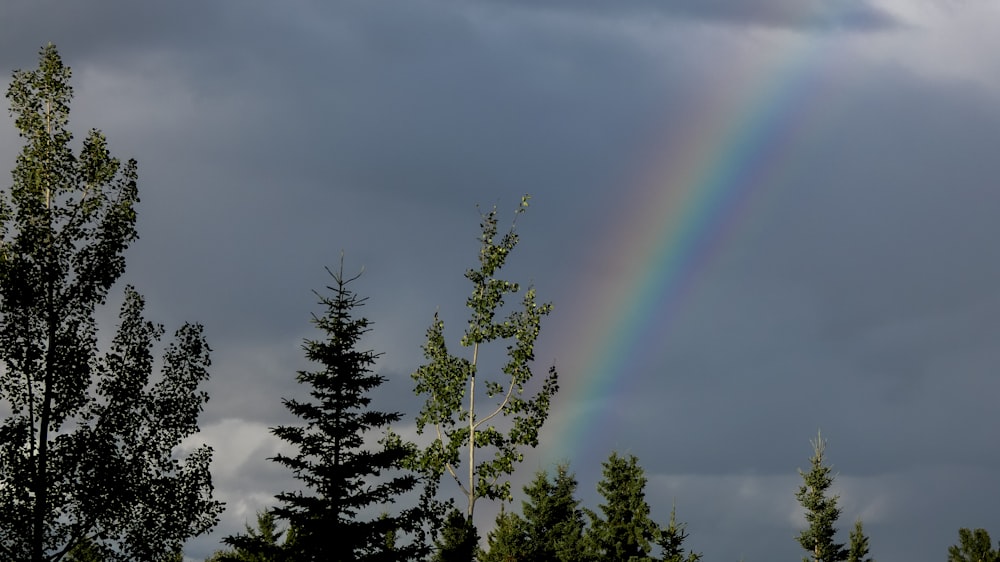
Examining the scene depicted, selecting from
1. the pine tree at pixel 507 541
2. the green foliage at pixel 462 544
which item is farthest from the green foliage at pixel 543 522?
the green foliage at pixel 462 544

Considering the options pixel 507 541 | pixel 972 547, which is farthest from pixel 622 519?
pixel 972 547

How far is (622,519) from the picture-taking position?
2334 inches

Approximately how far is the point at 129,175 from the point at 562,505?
49674 mm

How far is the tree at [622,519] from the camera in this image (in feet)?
192

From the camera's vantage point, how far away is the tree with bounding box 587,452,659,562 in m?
58.6

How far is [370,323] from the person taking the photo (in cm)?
3812

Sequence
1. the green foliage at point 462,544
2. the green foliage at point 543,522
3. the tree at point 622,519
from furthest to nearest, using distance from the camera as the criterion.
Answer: the green foliage at point 543,522 < the tree at point 622,519 < the green foliage at point 462,544

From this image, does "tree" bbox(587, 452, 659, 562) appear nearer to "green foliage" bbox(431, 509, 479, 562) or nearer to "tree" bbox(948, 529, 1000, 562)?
"green foliage" bbox(431, 509, 479, 562)

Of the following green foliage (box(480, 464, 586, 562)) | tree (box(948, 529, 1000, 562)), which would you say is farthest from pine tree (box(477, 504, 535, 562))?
tree (box(948, 529, 1000, 562))

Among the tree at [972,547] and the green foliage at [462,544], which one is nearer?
the green foliage at [462,544]

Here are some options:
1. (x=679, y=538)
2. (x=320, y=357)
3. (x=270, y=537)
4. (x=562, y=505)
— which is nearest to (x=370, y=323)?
(x=320, y=357)

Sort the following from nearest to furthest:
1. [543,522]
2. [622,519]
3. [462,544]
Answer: [462,544] < [622,519] < [543,522]

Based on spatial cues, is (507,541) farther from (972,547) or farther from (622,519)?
(972,547)

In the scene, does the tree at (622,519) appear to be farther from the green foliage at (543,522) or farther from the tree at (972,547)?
the tree at (972,547)
